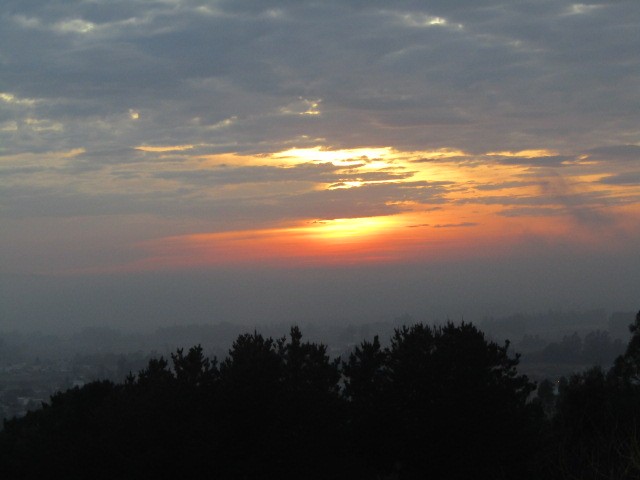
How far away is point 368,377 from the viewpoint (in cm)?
2444

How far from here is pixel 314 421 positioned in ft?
65.7

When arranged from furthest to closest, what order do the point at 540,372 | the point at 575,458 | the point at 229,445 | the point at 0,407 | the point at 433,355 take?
the point at 540,372 < the point at 0,407 < the point at 433,355 < the point at 229,445 < the point at 575,458

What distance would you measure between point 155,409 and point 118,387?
558 centimetres

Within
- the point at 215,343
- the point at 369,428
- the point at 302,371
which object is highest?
the point at 302,371

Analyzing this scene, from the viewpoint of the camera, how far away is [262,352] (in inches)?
858

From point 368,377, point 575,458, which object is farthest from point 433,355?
point 575,458

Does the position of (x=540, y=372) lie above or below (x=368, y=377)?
below

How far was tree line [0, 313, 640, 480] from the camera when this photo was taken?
19.2m

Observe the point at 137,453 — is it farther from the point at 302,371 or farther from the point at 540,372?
the point at 540,372

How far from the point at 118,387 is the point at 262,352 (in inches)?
244

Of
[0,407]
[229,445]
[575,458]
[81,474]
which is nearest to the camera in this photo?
[575,458]

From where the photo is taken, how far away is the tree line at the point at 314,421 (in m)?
19.2

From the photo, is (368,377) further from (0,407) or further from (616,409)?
(0,407)

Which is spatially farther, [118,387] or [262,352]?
[118,387]
